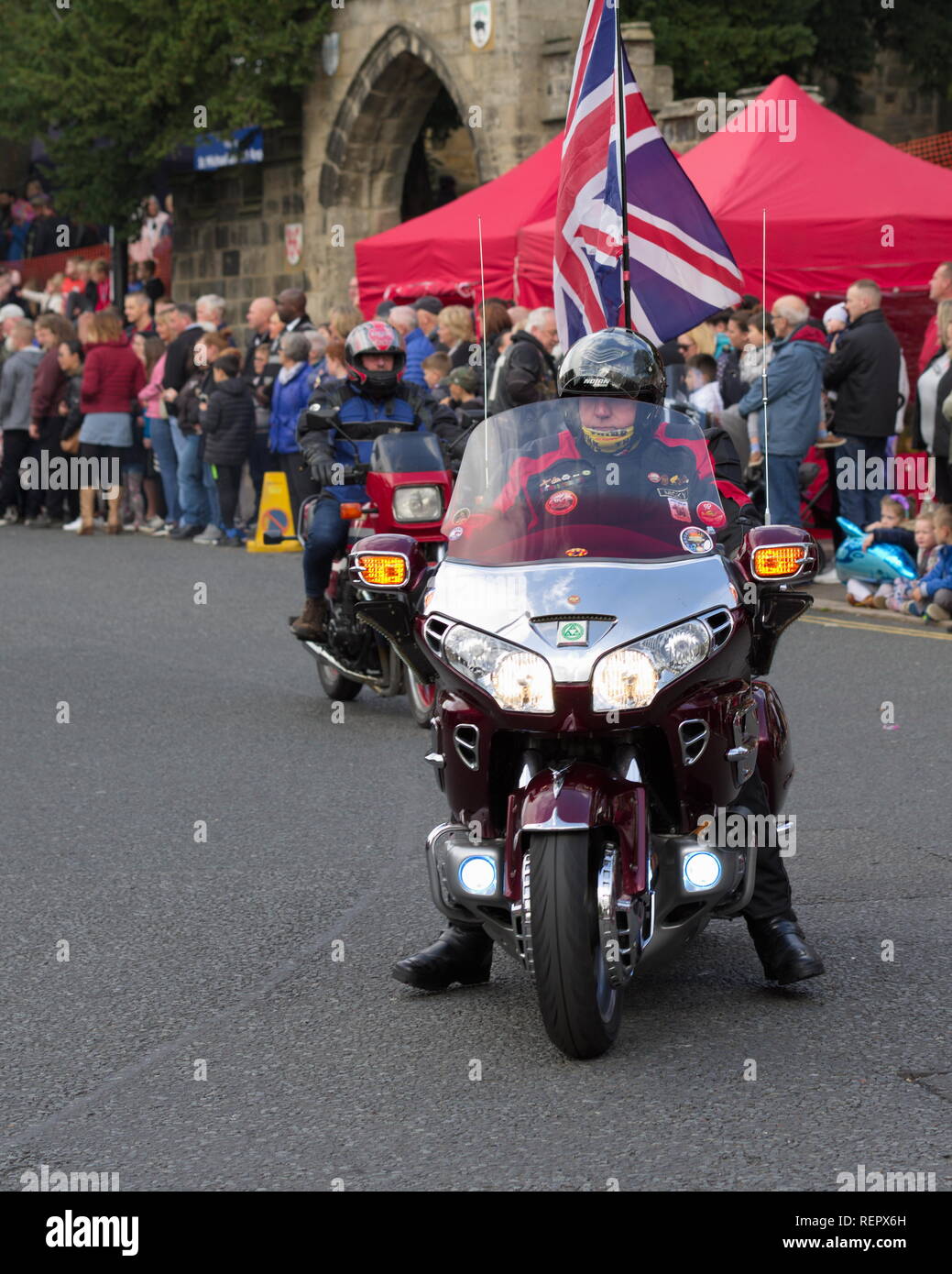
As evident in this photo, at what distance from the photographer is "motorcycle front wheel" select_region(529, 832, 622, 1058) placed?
4.67 m

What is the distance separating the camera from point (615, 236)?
30.8ft

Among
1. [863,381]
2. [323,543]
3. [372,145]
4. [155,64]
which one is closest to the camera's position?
[323,543]

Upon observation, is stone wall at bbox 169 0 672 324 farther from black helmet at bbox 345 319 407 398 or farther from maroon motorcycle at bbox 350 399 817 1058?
maroon motorcycle at bbox 350 399 817 1058

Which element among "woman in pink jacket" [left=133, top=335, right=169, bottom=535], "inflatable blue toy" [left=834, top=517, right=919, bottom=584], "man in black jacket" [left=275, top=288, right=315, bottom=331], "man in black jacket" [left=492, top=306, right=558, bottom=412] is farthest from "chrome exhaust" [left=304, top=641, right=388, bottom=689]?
"woman in pink jacket" [left=133, top=335, right=169, bottom=535]

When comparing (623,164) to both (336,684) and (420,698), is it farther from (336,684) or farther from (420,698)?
(336,684)

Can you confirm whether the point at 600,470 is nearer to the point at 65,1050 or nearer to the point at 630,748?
the point at 630,748

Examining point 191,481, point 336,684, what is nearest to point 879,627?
point 336,684

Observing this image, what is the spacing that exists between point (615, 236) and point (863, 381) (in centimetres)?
534

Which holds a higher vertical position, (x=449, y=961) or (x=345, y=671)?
(x=345, y=671)

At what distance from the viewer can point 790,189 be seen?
16484 millimetres

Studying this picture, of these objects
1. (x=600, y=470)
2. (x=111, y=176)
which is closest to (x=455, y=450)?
(x=600, y=470)

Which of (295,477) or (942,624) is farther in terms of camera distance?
(295,477)

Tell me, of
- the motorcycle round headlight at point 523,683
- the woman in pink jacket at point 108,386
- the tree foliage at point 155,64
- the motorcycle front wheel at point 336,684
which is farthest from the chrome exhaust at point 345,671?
the tree foliage at point 155,64

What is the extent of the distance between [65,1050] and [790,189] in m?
12.7
